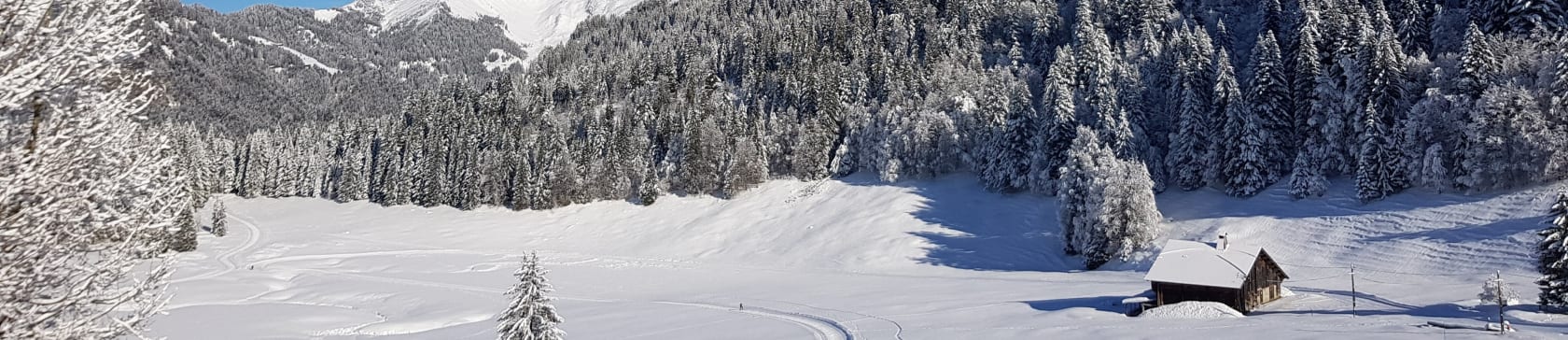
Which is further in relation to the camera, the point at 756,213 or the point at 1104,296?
the point at 756,213

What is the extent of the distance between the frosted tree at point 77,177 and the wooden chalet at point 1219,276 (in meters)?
33.8

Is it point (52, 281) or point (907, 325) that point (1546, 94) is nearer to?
point (907, 325)

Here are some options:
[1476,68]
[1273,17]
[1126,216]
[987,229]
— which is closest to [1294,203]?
[1126,216]

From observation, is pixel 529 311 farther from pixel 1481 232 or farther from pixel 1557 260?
pixel 1481 232

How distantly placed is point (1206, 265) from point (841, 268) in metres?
28.9

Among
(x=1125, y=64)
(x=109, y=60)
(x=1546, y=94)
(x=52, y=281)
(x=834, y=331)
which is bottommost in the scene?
(x=834, y=331)

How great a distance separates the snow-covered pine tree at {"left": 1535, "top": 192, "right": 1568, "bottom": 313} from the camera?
80.3 feet

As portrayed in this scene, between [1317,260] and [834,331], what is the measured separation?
96.6ft

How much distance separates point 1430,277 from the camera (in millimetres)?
36750

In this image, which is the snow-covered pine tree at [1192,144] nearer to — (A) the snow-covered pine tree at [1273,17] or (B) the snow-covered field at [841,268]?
(B) the snow-covered field at [841,268]

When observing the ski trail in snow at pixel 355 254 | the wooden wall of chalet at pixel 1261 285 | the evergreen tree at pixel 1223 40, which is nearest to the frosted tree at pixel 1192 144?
the evergreen tree at pixel 1223 40

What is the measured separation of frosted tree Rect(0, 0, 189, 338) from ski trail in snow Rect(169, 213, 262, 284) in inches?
2249

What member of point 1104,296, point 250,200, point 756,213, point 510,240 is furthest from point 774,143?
point 250,200

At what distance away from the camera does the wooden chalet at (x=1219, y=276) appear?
32.2 meters
